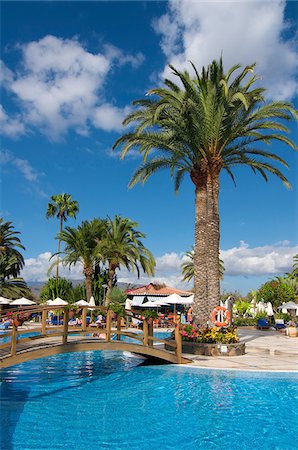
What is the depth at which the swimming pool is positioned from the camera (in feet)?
22.7

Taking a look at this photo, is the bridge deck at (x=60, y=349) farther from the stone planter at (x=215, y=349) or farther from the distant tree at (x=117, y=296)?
the distant tree at (x=117, y=296)

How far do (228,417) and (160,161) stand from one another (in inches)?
532

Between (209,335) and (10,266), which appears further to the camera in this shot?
(10,266)

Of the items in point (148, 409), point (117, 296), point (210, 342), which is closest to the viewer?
point (148, 409)

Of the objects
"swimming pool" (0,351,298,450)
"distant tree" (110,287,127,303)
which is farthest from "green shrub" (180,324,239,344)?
"distant tree" (110,287,127,303)

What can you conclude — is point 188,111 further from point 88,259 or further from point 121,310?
point 88,259

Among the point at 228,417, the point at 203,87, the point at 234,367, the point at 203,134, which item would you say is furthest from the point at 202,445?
the point at 203,87

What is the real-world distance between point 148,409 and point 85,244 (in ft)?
104

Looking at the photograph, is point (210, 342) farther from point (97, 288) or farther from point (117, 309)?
point (97, 288)

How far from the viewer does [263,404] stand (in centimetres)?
922

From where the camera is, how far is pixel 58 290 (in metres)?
43.2

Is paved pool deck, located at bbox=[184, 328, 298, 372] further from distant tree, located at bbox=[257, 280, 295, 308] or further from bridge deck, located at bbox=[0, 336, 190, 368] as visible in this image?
distant tree, located at bbox=[257, 280, 295, 308]

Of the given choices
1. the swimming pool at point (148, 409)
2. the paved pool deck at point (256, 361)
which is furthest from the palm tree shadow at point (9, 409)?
the paved pool deck at point (256, 361)

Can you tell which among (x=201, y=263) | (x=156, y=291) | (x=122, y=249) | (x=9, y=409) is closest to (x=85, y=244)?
(x=122, y=249)
